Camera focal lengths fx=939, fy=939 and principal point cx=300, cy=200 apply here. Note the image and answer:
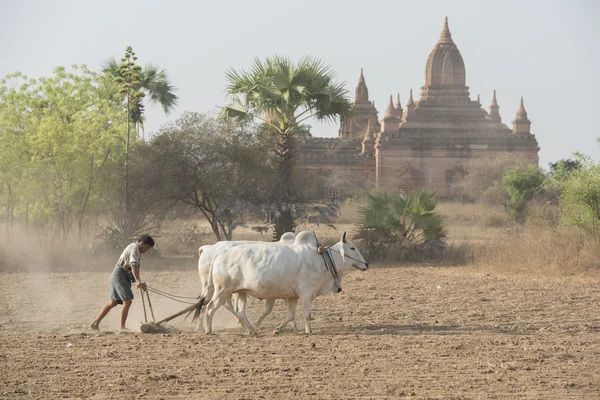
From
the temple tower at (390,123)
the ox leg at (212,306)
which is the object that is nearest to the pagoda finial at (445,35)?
the temple tower at (390,123)

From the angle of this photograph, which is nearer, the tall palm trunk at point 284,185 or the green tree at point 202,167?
the tall palm trunk at point 284,185

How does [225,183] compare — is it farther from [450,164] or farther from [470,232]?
[450,164]

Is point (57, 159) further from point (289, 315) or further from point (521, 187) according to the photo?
point (521, 187)

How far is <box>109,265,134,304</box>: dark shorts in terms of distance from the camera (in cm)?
1027

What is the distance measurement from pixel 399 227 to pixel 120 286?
1047cm

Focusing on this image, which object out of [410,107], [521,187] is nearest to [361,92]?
[410,107]

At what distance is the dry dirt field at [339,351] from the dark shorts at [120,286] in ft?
1.39

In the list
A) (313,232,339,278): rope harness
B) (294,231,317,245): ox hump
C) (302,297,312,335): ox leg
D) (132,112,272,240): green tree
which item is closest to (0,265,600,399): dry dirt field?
(302,297,312,335): ox leg

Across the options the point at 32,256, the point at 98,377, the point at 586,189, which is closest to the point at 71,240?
the point at 32,256

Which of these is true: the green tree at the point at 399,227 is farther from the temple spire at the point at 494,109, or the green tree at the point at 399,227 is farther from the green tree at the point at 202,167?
the temple spire at the point at 494,109

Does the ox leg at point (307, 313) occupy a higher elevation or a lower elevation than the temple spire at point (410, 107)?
lower

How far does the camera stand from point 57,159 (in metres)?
22.8

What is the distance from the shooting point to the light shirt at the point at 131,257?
10.1 metres

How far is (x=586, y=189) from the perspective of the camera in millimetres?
18281
